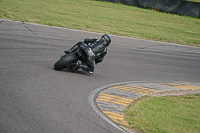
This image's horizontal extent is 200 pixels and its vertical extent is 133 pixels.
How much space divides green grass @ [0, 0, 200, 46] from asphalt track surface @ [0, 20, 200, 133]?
8.37 feet

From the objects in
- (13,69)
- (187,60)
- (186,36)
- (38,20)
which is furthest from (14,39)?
(186,36)

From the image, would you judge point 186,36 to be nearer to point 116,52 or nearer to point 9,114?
point 116,52

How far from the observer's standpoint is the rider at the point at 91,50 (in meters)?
8.01

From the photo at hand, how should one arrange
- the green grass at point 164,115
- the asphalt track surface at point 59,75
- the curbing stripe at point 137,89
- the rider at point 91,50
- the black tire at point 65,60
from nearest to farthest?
the asphalt track surface at point 59,75 → the green grass at point 164,115 → the curbing stripe at point 137,89 → the black tire at point 65,60 → the rider at point 91,50

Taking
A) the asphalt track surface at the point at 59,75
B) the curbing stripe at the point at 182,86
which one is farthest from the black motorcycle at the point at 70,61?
the curbing stripe at the point at 182,86

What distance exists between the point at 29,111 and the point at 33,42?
6425mm

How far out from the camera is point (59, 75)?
24.8 ft

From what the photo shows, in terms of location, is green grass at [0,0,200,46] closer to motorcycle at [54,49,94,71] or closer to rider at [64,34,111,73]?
rider at [64,34,111,73]

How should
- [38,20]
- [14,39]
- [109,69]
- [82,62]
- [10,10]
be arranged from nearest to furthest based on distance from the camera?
[82,62]
[109,69]
[14,39]
[38,20]
[10,10]

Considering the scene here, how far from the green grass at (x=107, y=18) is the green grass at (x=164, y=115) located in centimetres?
1050

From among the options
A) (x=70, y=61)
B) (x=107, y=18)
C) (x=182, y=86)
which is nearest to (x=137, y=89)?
(x=182, y=86)

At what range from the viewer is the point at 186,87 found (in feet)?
28.6

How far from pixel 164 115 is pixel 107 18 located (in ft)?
55.4

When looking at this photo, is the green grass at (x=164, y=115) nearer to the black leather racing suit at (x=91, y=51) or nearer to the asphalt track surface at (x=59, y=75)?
the asphalt track surface at (x=59, y=75)
